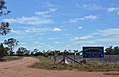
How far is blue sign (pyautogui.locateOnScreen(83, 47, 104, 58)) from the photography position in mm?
34094

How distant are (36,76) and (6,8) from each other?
28165 millimetres

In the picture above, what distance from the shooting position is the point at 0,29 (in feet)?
173

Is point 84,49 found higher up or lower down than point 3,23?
lower down

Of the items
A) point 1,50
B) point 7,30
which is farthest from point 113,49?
point 7,30

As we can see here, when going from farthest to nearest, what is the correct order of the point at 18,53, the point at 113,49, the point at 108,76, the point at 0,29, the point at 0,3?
the point at 18,53 < the point at 113,49 < the point at 0,29 < the point at 0,3 < the point at 108,76

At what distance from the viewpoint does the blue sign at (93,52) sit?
3409cm

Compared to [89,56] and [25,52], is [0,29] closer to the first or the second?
[89,56]

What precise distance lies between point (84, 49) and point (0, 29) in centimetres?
2251

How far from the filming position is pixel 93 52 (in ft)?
113

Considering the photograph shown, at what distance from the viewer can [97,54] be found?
112ft

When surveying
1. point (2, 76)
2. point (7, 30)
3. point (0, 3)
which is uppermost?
point (0, 3)

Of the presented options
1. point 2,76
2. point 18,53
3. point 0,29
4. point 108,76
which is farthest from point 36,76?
point 18,53

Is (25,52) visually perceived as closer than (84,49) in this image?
No

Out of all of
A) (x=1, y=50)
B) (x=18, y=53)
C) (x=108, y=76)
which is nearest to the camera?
(x=108, y=76)
